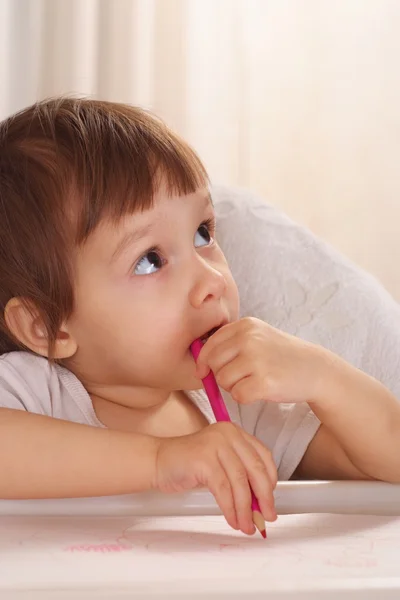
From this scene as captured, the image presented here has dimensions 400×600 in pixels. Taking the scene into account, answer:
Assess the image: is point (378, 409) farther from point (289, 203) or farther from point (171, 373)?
point (289, 203)

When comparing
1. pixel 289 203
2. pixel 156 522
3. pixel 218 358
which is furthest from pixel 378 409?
pixel 289 203

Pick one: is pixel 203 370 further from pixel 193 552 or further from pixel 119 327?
pixel 193 552

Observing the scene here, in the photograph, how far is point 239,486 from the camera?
2.49 feet

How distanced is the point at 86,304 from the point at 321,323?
0.38 m

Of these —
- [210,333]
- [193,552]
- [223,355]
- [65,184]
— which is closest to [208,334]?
[210,333]

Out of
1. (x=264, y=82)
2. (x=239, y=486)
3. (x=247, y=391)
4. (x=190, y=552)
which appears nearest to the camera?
(x=190, y=552)

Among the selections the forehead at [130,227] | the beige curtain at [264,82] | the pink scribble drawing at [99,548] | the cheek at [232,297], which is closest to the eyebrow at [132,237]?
the forehead at [130,227]

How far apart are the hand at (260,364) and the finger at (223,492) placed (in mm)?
100

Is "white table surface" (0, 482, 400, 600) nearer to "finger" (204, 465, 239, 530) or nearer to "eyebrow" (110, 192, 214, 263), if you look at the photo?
"finger" (204, 465, 239, 530)

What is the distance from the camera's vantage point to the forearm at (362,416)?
0.94 meters

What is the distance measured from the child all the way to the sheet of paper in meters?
0.10

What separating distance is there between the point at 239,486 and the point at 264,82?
1476mm

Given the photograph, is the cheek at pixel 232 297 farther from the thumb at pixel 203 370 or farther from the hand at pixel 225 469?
the hand at pixel 225 469

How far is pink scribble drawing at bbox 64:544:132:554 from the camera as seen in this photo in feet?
2.10
